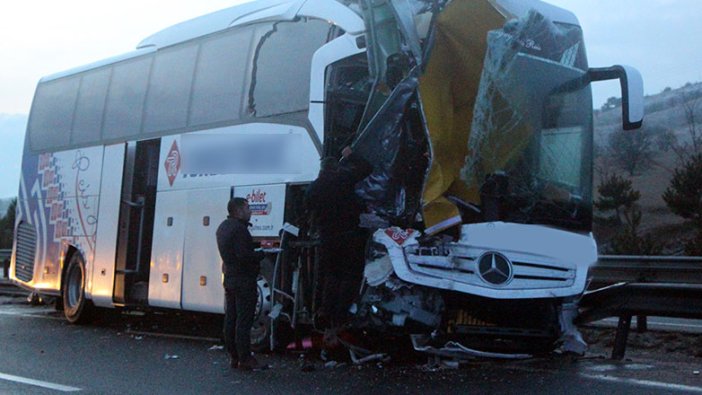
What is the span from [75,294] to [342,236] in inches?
281

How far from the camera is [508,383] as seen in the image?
748 cm

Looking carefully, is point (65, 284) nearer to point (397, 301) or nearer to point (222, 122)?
point (222, 122)

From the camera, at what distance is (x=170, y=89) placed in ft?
39.2

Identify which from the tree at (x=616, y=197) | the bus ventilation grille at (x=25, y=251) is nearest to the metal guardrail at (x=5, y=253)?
the bus ventilation grille at (x=25, y=251)

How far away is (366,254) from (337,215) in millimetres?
433

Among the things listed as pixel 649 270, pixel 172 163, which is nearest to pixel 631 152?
pixel 649 270

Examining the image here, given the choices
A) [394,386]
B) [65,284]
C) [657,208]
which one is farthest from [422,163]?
[657,208]

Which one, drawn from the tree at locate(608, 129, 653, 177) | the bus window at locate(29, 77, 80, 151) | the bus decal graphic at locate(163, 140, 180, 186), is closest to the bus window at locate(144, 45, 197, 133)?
the bus decal graphic at locate(163, 140, 180, 186)

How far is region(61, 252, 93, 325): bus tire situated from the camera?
1365 centimetres

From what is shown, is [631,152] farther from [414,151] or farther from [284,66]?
[414,151]

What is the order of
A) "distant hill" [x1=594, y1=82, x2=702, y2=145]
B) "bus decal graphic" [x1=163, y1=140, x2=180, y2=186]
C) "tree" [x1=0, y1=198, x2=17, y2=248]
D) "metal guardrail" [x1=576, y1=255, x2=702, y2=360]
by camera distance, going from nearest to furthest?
"metal guardrail" [x1=576, y1=255, x2=702, y2=360]
"bus decal graphic" [x1=163, y1=140, x2=180, y2=186]
"tree" [x1=0, y1=198, x2=17, y2=248]
"distant hill" [x1=594, y1=82, x2=702, y2=145]

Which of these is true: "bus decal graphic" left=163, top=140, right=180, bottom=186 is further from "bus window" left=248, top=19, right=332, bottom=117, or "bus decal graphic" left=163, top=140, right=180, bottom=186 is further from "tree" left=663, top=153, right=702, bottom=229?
"tree" left=663, top=153, right=702, bottom=229

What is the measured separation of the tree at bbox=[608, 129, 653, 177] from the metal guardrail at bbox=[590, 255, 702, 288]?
170ft

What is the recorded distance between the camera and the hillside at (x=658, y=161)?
3978cm
